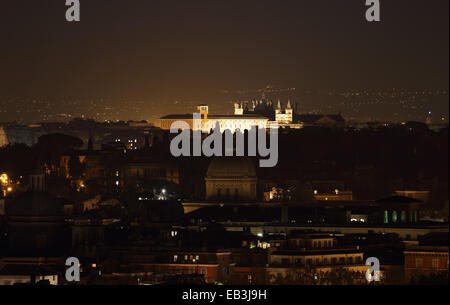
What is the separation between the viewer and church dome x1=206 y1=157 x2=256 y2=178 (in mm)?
73500

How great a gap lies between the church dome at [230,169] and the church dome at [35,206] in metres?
25.9

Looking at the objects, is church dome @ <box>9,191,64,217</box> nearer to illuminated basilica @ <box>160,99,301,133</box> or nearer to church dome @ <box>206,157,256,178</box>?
church dome @ <box>206,157,256,178</box>

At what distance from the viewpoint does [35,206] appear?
4706 cm

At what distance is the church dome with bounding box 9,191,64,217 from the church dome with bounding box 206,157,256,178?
25896 millimetres

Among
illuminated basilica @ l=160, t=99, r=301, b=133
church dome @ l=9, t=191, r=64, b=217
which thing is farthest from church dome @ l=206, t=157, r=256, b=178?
illuminated basilica @ l=160, t=99, r=301, b=133

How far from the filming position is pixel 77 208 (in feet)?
210

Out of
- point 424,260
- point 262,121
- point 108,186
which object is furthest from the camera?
point 262,121

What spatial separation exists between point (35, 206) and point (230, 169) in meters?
27.1

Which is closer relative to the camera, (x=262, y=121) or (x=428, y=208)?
(x=428, y=208)

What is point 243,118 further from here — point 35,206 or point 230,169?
point 35,206

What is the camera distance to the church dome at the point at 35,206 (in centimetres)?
4659

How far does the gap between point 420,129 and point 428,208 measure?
23.4 meters
